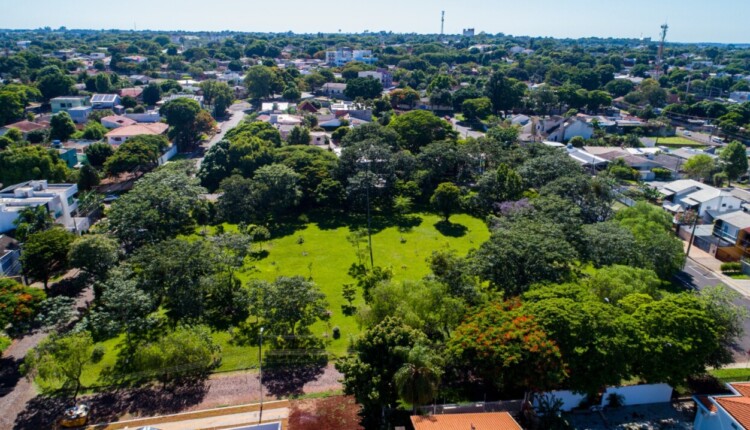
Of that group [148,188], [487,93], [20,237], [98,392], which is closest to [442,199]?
[148,188]

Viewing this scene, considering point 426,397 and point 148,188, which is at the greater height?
point 148,188

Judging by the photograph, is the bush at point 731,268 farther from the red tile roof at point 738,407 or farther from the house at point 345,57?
the house at point 345,57

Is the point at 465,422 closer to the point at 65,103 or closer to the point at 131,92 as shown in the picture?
the point at 65,103

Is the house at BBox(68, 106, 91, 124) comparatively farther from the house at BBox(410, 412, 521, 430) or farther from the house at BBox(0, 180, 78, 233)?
the house at BBox(410, 412, 521, 430)

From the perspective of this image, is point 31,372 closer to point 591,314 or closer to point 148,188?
point 148,188

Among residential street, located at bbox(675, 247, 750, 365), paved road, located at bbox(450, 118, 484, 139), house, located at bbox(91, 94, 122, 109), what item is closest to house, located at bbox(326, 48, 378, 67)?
paved road, located at bbox(450, 118, 484, 139)

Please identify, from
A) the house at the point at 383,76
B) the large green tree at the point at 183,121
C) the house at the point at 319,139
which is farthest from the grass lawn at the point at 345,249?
the house at the point at 383,76

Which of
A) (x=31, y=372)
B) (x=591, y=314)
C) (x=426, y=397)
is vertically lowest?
(x=31, y=372)
